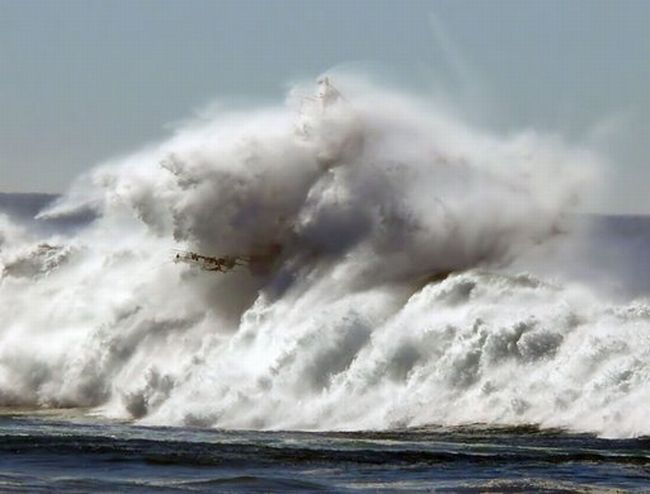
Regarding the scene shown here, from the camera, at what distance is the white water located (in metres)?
39.7

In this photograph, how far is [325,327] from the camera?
139 feet

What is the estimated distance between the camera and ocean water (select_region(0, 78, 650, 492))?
34.2 meters

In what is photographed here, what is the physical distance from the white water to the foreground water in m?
1.68

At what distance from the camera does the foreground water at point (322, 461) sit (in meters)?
31.4

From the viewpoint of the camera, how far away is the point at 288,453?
34.7 m

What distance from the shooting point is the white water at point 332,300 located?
39688 mm

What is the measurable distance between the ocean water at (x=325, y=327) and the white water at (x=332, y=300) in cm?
6

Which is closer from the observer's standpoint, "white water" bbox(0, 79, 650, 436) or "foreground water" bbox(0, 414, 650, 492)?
"foreground water" bbox(0, 414, 650, 492)

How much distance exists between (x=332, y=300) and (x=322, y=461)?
420 inches

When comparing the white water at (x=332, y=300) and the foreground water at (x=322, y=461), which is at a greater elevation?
the white water at (x=332, y=300)

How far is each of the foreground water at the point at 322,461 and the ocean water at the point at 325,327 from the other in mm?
96

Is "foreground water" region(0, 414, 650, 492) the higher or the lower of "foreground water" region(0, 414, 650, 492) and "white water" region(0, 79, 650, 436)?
the lower

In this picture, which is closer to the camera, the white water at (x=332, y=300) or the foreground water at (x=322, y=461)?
the foreground water at (x=322, y=461)

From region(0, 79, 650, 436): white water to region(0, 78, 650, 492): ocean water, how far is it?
2.2 inches
